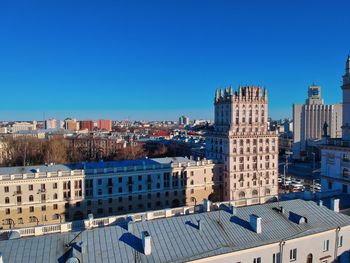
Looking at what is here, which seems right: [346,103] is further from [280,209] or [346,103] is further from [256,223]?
[256,223]

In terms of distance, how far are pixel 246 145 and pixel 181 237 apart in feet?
153

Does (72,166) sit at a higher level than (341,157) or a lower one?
lower

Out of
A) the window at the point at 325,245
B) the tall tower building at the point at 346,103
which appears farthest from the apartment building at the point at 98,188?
the window at the point at 325,245

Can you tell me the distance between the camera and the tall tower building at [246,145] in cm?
6769

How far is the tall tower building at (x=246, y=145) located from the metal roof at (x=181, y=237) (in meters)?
38.2

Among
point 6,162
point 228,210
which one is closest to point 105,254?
point 228,210

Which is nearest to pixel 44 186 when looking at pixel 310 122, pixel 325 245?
pixel 325 245

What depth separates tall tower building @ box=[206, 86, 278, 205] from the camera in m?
67.7

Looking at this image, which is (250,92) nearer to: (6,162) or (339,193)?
(339,193)

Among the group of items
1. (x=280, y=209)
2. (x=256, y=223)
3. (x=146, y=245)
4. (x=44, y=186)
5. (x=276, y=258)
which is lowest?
(x=44, y=186)

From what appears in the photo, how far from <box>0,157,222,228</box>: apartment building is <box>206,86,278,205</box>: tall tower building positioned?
3.94 metres

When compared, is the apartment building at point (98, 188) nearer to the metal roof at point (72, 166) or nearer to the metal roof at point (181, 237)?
the metal roof at point (72, 166)

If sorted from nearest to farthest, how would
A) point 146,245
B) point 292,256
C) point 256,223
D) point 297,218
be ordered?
point 146,245, point 256,223, point 292,256, point 297,218

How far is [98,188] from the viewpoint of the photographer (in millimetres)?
60375
